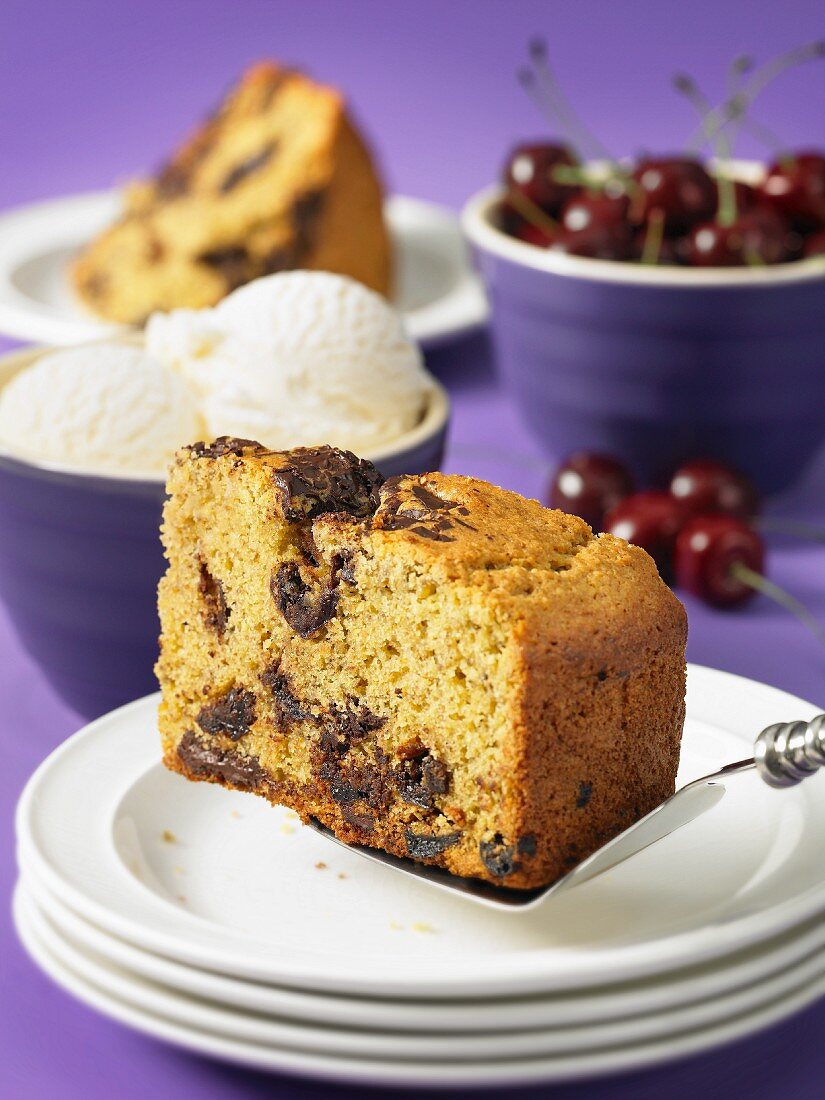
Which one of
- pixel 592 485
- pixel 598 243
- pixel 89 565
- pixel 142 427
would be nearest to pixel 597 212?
pixel 598 243

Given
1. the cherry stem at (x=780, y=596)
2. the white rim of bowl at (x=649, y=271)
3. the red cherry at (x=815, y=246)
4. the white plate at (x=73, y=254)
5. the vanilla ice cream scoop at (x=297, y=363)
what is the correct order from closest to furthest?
1. the vanilla ice cream scoop at (x=297, y=363)
2. the cherry stem at (x=780, y=596)
3. the white rim of bowl at (x=649, y=271)
4. the red cherry at (x=815, y=246)
5. the white plate at (x=73, y=254)

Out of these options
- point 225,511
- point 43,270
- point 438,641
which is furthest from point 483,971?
point 43,270

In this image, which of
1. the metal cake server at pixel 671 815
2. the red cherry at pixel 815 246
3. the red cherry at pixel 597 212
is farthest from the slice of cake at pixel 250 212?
the metal cake server at pixel 671 815

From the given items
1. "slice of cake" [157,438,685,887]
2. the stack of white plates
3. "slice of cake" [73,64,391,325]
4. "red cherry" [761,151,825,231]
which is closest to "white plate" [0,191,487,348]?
"slice of cake" [73,64,391,325]

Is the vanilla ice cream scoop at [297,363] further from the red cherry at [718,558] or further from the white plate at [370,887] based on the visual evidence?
the red cherry at [718,558]

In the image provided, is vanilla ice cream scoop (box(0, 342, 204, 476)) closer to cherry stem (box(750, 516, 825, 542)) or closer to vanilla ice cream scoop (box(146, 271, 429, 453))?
vanilla ice cream scoop (box(146, 271, 429, 453))

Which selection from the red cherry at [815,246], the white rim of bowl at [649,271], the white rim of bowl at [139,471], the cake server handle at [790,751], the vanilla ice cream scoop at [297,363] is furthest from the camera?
the red cherry at [815,246]
